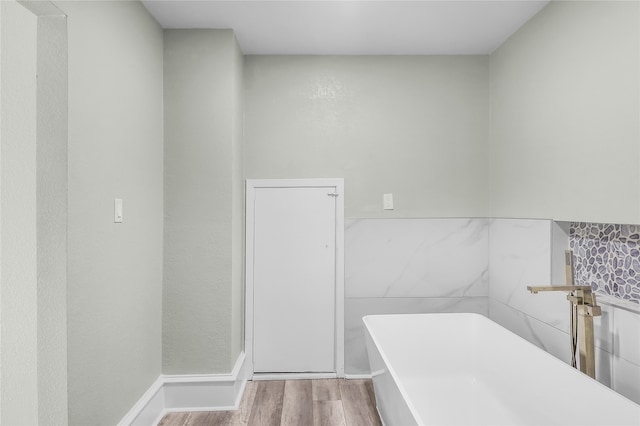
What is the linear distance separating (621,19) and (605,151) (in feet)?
1.92

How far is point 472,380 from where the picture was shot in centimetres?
231

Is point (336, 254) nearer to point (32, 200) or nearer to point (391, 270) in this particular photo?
point (391, 270)

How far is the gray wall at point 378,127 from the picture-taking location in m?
2.90

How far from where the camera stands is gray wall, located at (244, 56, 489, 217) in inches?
114

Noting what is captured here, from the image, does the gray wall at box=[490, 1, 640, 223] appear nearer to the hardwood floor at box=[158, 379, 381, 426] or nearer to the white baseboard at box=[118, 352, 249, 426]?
the hardwood floor at box=[158, 379, 381, 426]

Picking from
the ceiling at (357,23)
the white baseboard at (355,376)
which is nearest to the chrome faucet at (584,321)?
the white baseboard at (355,376)

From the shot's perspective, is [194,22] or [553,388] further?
[194,22]

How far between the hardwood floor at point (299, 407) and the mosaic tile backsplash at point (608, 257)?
1489mm

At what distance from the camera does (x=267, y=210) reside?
289 centimetres

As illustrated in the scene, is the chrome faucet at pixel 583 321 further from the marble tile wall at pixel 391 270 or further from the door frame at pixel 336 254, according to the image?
the door frame at pixel 336 254

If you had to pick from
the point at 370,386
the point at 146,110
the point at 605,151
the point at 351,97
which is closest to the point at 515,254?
the point at 605,151

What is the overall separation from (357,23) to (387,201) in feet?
4.12

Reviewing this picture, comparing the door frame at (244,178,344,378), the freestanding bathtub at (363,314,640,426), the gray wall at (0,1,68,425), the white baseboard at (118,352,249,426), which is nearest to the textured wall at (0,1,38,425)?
the gray wall at (0,1,68,425)

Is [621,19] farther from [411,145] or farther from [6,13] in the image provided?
[6,13]
